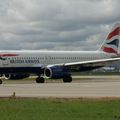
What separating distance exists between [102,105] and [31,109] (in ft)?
11.1

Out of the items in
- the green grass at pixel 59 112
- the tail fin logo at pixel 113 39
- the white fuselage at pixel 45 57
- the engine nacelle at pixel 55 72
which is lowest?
the engine nacelle at pixel 55 72

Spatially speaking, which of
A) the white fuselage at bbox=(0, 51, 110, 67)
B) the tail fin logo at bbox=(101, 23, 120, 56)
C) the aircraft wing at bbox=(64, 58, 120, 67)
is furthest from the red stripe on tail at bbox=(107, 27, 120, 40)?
the aircraft wing at bbox=(64, 58, 120, 67)

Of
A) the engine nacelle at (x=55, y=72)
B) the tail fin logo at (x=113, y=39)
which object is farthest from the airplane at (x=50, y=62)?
the tail fin logo at (x=113, y=39)

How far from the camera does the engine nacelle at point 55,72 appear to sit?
54375 mm

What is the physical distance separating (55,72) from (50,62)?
8.41ft

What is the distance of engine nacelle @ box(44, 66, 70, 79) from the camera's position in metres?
54.4

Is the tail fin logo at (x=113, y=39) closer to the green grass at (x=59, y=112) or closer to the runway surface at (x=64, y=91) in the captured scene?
the runway surface at (x=64, y=91)

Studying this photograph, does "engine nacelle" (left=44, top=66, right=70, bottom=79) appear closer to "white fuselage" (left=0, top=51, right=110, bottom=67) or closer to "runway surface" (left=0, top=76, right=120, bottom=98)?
"white fuselage" (left=0, top=51, right=110, bottom=67)

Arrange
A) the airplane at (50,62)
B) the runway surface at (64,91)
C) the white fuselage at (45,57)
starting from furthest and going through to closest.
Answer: the airplane at (50,62)
the white fuselage at (45,57)
the runway surface at (64,91)

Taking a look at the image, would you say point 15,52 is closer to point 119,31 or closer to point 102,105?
point 119,31

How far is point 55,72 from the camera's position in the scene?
54.5m

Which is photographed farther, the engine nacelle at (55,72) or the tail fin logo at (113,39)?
the tail fin logo at (113,39)

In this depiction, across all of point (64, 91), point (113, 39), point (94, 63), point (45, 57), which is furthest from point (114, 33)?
point (64, 91)

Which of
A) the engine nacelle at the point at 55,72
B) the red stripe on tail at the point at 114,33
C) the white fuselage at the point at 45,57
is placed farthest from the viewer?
the red stripe on tail at the point at 114,33
